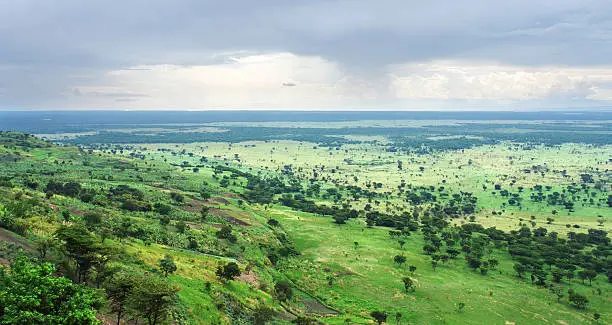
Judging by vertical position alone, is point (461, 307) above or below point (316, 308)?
below

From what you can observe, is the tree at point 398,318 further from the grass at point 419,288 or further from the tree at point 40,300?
the tree at point 40,300

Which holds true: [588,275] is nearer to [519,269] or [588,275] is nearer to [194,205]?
[519,269]

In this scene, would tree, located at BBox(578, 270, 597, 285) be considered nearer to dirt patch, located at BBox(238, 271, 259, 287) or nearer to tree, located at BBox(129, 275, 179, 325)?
dirt patch, located at BBox(238, 271, 259, 287)

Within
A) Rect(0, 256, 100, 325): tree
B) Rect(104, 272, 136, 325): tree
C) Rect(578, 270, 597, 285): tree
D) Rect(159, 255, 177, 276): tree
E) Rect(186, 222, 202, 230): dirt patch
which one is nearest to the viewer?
Rect(0, 256, 100, 325): tree

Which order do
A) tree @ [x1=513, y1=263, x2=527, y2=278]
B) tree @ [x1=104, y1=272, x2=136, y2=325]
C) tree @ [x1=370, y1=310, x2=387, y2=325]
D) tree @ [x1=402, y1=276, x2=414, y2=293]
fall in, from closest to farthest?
1. tree @ [x1=104, y1=272, x2=136, y2=325]
2. tree @ [x1=370, y1=310, x2=387, y2=325]
3. tree @ [x1=402, y1=276, x2=414, y2=293]
4. tree @ [x1=513, y1=263, x2=527, y2=278]

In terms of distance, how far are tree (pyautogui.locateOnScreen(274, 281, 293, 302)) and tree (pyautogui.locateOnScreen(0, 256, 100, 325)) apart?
147 feet

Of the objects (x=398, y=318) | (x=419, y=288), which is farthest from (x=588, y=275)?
(x=398, y=318)

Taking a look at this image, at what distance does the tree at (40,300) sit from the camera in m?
27.6

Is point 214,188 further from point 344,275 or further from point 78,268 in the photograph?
point 78,268

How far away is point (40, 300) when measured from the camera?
28672mm

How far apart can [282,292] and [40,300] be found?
163 ft

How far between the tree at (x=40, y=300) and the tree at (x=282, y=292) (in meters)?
44.7

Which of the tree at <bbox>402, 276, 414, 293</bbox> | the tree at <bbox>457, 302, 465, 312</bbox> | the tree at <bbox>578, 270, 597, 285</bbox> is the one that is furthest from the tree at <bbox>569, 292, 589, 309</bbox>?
the tree at <bbox>402, 276, 414, 293</bbox>

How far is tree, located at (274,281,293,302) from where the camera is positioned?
72331mm
